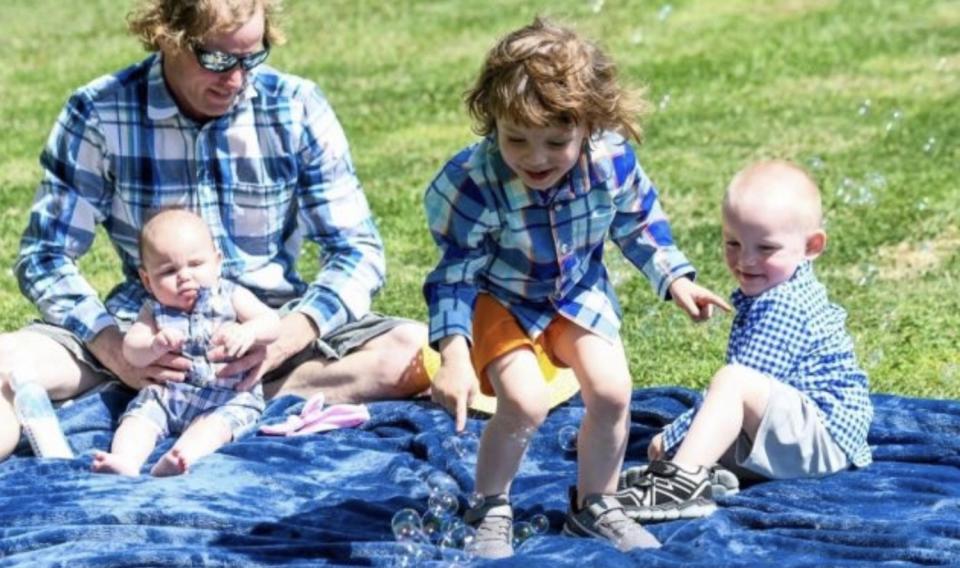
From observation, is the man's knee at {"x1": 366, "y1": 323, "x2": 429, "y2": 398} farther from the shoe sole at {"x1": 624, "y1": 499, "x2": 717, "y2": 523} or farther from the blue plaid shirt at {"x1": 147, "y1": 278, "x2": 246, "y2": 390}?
the shoe sole at {"x1": 624, "y1": 499, "x2": 717, "y2": 523}

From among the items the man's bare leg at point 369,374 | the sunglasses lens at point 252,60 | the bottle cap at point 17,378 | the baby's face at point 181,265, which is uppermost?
the sunglasses lens at point 252,60

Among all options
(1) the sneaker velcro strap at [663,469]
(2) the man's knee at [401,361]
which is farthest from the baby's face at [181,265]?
(1) the sneaker velcro strap at [663,469]

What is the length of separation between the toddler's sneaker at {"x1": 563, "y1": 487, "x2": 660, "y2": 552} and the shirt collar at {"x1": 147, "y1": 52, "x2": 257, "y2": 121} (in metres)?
1.68

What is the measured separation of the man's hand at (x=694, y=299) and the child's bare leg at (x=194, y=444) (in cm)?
130

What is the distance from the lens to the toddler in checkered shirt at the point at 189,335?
545cm

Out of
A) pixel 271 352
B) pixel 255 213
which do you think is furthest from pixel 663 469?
pixel 255 213

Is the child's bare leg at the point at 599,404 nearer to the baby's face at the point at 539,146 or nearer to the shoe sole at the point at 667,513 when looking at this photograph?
the shoe sole at the point at 667,513

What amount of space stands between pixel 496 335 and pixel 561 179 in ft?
1.23

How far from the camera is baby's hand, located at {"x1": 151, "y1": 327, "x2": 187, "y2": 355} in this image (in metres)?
5.43

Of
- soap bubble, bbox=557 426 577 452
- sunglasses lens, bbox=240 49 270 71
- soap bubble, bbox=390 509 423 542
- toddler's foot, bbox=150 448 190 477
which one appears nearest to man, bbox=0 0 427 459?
sunglasses lens, bbox=240 49 270 71

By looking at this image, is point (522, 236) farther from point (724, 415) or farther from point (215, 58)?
point (215, 58)

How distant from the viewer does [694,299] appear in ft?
16.1

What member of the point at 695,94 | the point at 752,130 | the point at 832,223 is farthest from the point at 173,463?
the point at 695,94

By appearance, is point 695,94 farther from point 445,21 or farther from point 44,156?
point 44,156
